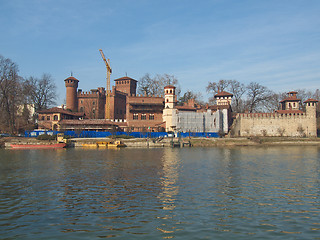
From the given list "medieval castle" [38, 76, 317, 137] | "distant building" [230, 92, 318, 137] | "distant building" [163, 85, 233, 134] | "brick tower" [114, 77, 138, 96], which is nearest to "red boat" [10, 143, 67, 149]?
"medieval castle" [38, 76, 317, 137]

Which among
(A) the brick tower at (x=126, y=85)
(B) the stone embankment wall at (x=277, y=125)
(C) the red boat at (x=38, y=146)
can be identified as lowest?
(C) the red boat at (x=38, y=146)

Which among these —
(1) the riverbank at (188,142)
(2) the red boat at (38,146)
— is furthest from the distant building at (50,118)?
(2) the red boat at (38,146)

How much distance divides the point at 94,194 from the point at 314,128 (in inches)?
2604

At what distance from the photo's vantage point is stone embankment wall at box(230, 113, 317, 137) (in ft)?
228

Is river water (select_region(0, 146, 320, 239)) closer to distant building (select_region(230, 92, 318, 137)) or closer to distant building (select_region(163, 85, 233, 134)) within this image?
distant building (select_region(163, 85, 233, 134))

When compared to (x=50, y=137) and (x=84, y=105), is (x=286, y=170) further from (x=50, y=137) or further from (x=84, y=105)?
(x=84, y=105)

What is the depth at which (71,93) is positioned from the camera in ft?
294

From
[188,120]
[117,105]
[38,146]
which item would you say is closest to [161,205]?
[38,146]

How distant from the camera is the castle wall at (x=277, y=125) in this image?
228ft

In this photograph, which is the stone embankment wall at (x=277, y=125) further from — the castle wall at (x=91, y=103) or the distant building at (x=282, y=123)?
the castle wall at (x=91, y=103)

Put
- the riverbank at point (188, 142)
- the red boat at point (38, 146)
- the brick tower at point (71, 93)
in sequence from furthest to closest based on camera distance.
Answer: the brick tower at point (71, 93), the riverbank at point (188, 142), the red boat at point (38, 146)

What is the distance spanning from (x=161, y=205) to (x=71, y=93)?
265 ft

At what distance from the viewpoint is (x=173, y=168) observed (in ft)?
88.3

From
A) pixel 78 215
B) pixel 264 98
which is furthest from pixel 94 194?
pixel 264 98
